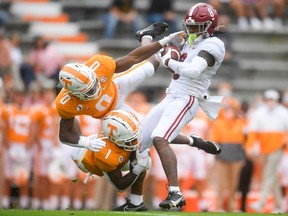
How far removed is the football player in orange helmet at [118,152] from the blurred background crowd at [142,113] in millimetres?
3753

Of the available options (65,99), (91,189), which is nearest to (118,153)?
(65,99)

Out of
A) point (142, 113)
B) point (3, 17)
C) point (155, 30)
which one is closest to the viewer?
point (155, 30)

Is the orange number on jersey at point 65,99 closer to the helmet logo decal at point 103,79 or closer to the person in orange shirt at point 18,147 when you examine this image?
the helmet logo decal at point 103,79

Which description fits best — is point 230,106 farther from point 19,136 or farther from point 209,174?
point 19,136

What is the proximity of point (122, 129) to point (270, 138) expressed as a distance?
5.70 m

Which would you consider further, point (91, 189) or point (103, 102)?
point (91, 189)

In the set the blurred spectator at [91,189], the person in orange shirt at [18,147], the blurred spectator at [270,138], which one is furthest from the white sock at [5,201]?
the blurred spectator at [270,138]

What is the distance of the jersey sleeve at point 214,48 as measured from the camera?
462 inches

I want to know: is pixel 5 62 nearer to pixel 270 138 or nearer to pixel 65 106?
pixel 270 138

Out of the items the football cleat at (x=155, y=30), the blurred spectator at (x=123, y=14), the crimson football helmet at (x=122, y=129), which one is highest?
the football cleat at (x=155, y=30)

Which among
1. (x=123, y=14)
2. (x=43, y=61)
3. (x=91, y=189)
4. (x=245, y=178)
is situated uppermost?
(x=123, y=14)

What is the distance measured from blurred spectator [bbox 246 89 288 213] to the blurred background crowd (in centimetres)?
1

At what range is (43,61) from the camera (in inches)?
751

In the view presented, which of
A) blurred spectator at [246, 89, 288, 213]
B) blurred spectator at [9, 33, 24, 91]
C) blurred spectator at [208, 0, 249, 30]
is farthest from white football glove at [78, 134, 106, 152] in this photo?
blurred spectator at [208, 0, 249, 30]
